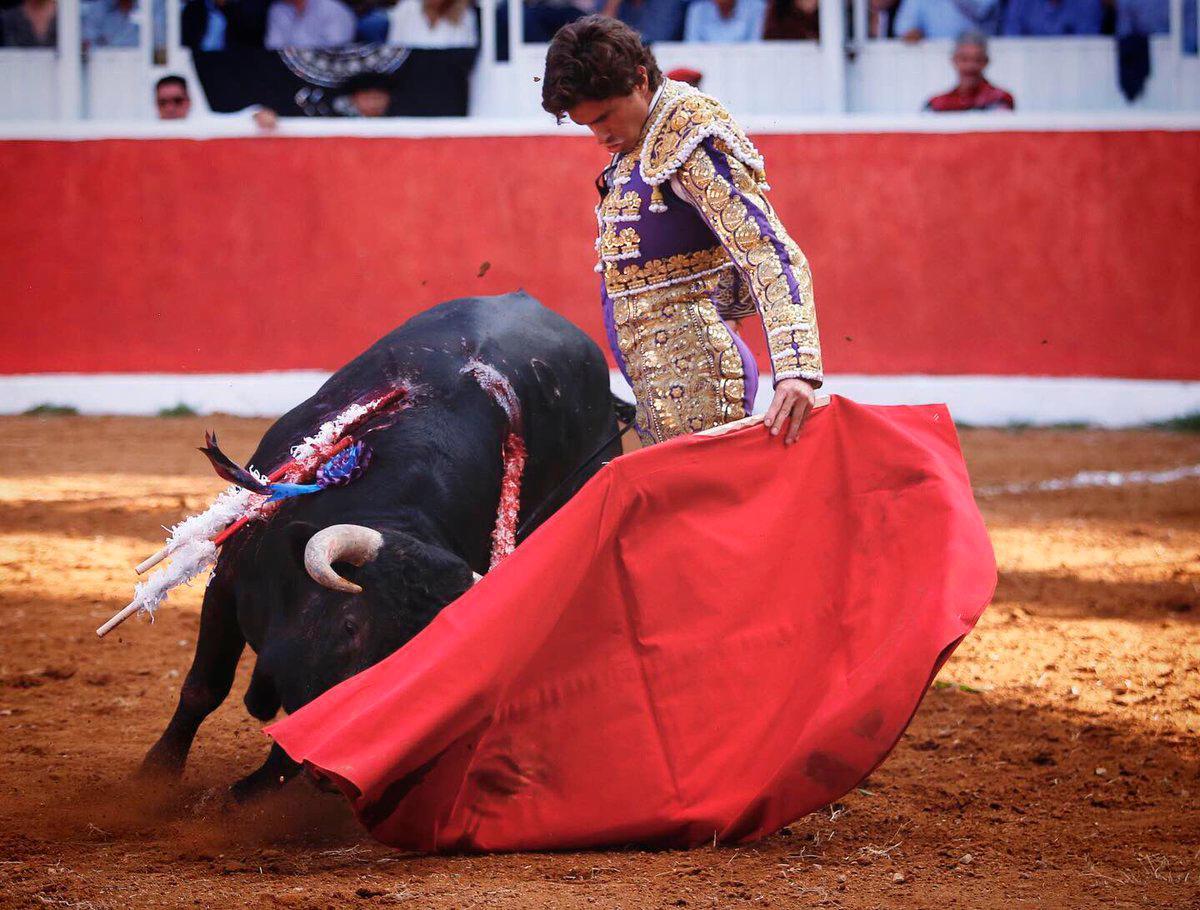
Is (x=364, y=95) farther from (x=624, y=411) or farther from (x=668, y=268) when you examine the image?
(x=668, y=268)

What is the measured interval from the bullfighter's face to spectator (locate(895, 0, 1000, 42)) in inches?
260

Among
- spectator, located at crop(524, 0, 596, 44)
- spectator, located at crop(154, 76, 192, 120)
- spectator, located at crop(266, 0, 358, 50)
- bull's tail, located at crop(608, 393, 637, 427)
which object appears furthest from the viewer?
spectator, located at crop(524, 0, 596, 44)

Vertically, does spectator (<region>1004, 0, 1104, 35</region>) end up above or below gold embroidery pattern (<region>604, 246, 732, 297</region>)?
above

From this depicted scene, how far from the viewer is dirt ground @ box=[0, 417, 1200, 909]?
2.14 m

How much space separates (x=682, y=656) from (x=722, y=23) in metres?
6.94

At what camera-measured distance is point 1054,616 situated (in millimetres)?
4227

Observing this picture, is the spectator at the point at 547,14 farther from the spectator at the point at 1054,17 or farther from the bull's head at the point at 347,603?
the bull's head at the point at 347,603

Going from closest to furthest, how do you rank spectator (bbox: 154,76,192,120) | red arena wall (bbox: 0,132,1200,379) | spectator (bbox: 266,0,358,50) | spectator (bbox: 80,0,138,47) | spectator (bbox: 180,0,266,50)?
red arena wall (bbox: 0,132,1200,379), spectator (bbox: 154,76,192,120), spectator (bbox: 266,0,358,50), spectator (bbox: 180,0,266,50), spectator (bbox: 80,0,138,47)

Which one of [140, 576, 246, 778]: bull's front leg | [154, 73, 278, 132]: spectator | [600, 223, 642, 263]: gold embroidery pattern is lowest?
[140, 576, 246, 778]: bull's front leg

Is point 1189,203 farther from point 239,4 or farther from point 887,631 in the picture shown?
point 887,631

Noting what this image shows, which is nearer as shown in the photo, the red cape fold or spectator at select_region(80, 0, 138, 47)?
the red cape fold

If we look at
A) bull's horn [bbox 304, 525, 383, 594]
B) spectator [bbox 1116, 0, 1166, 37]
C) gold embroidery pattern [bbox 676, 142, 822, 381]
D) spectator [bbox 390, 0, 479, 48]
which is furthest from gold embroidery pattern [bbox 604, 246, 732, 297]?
spectator [bbox 1116, 0, 1166, 37]

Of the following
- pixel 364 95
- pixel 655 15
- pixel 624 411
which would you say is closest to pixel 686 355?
pixel 624 411

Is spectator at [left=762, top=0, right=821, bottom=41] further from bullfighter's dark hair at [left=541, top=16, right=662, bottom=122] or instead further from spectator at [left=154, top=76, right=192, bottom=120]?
bullfighter's dark hair at [left=541, top=16, right=662, bottom=122]
